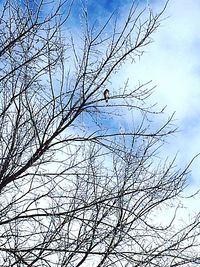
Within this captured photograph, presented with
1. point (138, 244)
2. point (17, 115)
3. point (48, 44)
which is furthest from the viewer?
point (17, 115)

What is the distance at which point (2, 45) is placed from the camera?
4.19 m

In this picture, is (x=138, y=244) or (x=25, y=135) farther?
(x=25, y=135)

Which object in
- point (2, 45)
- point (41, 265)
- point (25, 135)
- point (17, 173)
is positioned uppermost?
point (2, 45)

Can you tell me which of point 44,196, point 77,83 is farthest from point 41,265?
point 77,83

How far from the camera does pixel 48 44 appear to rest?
4.43m

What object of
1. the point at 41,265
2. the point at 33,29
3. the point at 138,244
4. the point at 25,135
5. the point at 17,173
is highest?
the point at 33,29

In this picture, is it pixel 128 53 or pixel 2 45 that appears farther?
pixel 128 53

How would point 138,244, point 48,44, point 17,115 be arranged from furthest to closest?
point 17,115 → point 48,44 → point 138,244

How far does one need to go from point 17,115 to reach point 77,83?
779 millimetres

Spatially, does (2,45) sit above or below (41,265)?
above

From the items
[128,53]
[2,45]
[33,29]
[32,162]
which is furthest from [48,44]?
[32,162]

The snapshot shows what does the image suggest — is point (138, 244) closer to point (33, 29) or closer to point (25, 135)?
point (25, 135)

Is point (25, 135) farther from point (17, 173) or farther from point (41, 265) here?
point (41, 265)

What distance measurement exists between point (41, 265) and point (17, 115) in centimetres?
163
